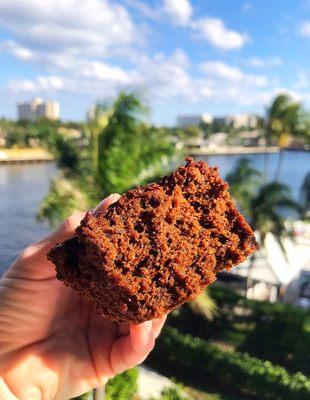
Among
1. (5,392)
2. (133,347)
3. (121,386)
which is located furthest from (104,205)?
(121,386)

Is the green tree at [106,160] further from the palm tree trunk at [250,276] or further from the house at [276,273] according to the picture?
the house at [276,273]

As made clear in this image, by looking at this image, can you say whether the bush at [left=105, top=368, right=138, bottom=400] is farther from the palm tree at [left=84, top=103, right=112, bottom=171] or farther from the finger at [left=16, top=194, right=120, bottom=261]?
the finger at [left=16, top=194, right=120, bottom=261]

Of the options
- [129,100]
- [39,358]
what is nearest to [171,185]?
[39,358]

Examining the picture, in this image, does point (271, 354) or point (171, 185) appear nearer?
point (171, 185)

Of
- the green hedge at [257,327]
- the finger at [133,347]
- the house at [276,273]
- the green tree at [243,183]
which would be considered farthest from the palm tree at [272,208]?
the finger at [133,347]

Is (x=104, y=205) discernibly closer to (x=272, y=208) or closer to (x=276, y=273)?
(x=272, y=208)

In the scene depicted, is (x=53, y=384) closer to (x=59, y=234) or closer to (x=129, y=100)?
(x=59, y=234)

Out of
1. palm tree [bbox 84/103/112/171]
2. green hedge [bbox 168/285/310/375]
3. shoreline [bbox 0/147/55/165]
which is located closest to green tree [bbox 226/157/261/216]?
green hedge [bbox 168/285/310/375]
